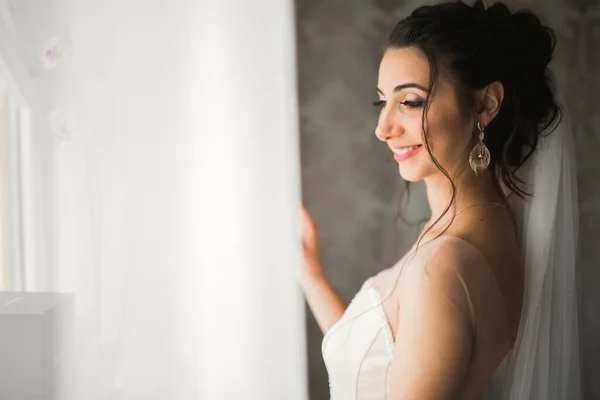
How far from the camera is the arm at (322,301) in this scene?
1.25 meters

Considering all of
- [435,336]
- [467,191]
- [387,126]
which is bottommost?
[435,336]

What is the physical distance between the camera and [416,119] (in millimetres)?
1146

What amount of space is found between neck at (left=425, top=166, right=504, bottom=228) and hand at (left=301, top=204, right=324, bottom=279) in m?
0.26

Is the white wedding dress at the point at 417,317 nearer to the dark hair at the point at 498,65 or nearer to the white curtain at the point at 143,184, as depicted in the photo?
the dark hair at the point at 498,65

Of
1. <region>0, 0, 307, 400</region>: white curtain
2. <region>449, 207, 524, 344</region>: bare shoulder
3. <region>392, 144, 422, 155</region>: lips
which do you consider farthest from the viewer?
<region>392, 144, 422, 155</region>: lips

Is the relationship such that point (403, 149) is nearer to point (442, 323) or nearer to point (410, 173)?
point (410, 173)

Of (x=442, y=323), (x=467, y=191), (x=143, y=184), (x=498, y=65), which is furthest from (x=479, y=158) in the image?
(x=143, y=184)

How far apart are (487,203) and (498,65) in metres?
0.25

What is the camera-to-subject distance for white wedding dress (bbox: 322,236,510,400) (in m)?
0.98

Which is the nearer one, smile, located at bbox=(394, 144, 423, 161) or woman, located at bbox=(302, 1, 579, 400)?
woman, located at bbox=(302, 1, 579, 400)

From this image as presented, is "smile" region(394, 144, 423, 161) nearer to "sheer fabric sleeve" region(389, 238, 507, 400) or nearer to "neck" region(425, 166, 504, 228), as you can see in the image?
"neck" region(425, 166, 504, 228)

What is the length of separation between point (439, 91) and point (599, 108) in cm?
44

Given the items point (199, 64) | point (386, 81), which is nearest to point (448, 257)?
point (386, 81)

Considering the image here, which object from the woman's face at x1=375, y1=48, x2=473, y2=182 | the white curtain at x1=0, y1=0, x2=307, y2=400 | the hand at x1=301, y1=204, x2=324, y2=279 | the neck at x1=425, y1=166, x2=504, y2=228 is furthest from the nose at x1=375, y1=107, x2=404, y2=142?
the white curtain at x1=0, y1=0, x2=307, y2=400
